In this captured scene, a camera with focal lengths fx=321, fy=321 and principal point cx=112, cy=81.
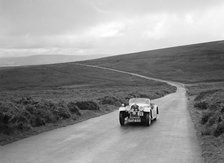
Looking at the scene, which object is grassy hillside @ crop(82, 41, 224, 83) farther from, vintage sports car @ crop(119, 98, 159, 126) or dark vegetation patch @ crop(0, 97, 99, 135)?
vintage sports car @ crop(119, 98, 159, 126)

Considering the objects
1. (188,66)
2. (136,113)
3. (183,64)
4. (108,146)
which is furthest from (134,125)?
(183,64)

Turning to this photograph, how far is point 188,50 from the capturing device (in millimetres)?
169000

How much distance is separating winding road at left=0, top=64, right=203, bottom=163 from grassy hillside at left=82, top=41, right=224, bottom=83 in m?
90.0

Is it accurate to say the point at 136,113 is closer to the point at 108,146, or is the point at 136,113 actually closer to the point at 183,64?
the point at 108,146

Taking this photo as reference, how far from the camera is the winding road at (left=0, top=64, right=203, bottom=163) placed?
11266mm

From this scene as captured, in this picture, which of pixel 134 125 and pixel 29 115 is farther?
pixel 134 125

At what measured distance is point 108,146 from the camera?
1336 cm

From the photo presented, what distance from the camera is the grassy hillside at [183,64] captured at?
116 meters

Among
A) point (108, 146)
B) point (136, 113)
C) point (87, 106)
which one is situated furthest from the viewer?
point (87, 106)

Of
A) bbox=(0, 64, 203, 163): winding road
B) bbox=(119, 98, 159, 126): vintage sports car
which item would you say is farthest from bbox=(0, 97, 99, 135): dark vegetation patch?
bbox=(119, 98, 159, 126): vintage sports car

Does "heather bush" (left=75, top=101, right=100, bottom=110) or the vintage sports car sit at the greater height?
the vintage sports car

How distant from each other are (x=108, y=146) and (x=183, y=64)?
5071 inches

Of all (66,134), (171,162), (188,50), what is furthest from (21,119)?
(188,50)

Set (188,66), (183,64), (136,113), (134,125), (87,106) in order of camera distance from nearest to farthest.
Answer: (136,113) < (134,125) < (87,106) < (188,66) < (183,64)
